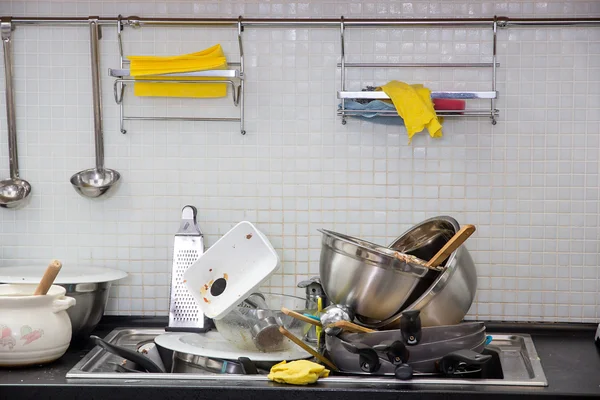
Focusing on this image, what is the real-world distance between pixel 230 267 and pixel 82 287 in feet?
1.18

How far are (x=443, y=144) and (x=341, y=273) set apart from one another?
544 millimetres

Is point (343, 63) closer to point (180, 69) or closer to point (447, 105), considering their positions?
point (447, 105)

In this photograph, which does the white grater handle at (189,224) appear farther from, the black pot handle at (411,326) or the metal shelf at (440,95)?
the black pot handle at (411,326)

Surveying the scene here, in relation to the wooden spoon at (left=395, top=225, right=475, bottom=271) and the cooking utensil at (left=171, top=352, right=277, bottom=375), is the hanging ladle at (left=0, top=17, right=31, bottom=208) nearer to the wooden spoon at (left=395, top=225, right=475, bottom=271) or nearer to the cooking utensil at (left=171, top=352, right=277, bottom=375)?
the cooking utensil at (left=171, top=352, right=277, bottom=375)

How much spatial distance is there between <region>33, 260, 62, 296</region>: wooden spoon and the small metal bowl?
16.8 inches

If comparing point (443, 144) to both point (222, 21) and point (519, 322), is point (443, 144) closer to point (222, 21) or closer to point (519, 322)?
point (519, 322)

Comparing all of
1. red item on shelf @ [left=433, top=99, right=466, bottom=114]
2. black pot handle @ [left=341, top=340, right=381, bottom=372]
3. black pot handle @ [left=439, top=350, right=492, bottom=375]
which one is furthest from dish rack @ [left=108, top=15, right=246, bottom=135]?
black pot handle @ [left=439, top=350, right=492, bottom=375]

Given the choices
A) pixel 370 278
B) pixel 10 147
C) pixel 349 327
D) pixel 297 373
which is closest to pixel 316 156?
pixel 370 278

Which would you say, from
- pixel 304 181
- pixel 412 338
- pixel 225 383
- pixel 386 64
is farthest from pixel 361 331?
pixel 386 64

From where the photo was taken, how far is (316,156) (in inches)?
83.2

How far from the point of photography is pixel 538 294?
211 centimetres

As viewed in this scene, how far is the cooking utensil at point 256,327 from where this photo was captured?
71.1 inches

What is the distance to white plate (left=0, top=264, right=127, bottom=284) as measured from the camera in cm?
185

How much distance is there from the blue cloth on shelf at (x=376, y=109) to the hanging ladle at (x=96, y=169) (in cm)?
65
